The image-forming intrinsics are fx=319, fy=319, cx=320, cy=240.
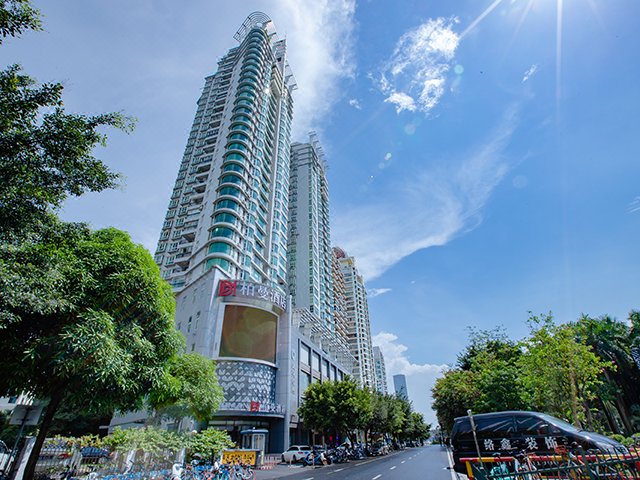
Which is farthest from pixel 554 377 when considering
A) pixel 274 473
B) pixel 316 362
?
pixel 316 362

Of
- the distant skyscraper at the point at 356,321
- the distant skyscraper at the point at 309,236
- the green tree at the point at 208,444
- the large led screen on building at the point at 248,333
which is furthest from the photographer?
the distant skyscraper at the point at 356,321

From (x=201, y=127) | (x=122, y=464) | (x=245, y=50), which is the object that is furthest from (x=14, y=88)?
(x=245, y=50)

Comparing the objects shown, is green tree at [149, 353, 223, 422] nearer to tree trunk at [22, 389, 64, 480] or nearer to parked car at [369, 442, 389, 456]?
tree trunk at [22, 389, 64, 480]

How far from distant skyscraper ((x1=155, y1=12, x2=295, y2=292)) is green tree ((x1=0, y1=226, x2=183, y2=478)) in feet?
81.1

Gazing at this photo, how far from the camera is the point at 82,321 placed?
10227 mm

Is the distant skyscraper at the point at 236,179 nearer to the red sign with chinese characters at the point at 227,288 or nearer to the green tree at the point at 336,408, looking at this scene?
the red sign with chinese characters at the point at 227,288

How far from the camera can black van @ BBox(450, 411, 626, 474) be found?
966 cm

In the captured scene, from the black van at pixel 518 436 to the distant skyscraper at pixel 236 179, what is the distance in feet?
98.6

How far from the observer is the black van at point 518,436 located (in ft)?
31.7

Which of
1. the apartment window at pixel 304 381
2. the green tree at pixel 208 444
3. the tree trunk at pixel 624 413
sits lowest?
the green tree at pixel 208 444

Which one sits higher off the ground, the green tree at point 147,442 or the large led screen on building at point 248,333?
the large led screen on building at point 248,333

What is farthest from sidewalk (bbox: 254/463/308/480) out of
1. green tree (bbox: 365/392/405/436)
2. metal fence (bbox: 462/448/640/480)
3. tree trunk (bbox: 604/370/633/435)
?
tree trunk (bbox: 604/370/633/435)

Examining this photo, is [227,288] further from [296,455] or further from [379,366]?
[379,366]

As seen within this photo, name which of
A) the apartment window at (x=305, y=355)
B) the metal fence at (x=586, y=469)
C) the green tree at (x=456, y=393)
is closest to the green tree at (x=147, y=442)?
the metal fence at (x=586, y=469)
